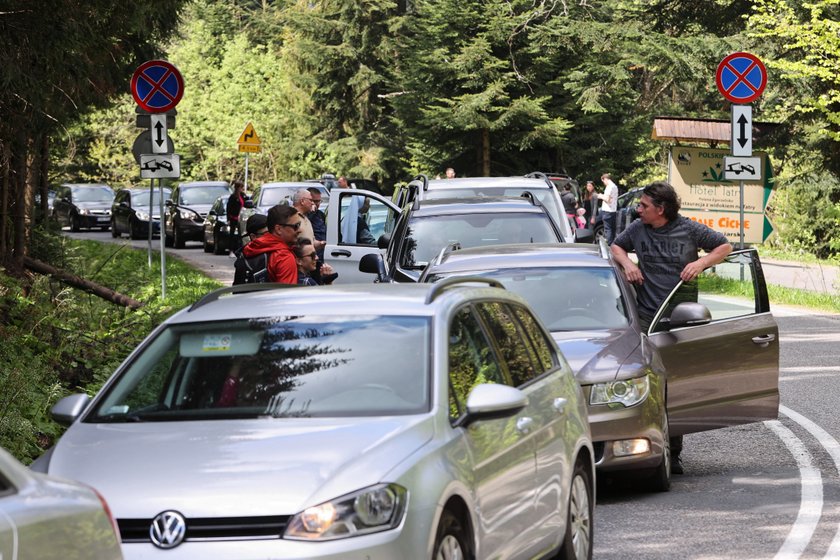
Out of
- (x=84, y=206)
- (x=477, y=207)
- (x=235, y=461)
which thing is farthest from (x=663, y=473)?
(x=84, y=206)

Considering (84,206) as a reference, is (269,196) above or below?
above

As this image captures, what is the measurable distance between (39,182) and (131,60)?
16.5 feet

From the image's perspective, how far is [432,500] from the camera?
17.8ft

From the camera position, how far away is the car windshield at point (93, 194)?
56.5m

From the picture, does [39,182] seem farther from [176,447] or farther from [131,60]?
[176,447]

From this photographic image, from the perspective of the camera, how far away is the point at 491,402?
5.95m

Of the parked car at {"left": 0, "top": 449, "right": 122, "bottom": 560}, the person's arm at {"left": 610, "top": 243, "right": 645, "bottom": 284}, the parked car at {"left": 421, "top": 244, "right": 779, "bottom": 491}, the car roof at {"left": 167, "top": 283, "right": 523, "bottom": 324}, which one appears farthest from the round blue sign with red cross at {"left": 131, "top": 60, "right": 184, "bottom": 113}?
the parked car at {"left": 0, "top": 449, "right": 122, "bottom": 560}

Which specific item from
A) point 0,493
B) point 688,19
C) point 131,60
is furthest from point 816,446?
point 688,19

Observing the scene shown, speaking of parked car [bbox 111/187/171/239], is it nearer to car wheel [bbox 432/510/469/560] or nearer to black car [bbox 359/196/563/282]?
black car [bbox 359/196/563/282]

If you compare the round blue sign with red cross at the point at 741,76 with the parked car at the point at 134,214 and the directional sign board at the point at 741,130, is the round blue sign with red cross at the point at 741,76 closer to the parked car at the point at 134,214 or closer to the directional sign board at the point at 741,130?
the directional sign board at the point at 741,130

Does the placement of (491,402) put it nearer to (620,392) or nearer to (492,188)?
(620,392)

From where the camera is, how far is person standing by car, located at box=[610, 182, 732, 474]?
11.5 m

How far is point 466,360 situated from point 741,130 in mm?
15831

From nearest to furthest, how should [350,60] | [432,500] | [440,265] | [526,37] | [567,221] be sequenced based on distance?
1. [432,500]
2. [440,265]
3. [567,221]
4. [526,37]
5. [350,60]
